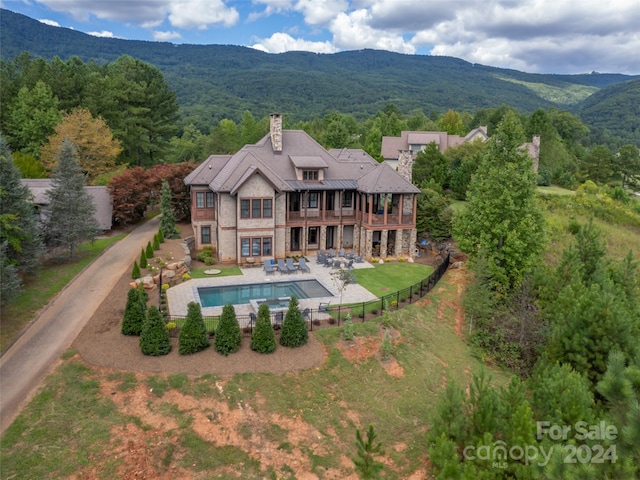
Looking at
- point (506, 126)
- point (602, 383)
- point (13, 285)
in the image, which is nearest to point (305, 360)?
point (602, 383)

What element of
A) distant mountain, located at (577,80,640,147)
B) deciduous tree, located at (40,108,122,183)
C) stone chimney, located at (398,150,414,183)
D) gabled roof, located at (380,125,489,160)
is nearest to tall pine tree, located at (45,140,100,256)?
deciduous tree, located at (40,108,122,183)

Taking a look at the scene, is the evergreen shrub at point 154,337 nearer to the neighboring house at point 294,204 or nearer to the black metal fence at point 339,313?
the black metal fence at point 339,313

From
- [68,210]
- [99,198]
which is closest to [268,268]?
[68,210]

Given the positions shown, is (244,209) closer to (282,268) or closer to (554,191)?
(282,268)

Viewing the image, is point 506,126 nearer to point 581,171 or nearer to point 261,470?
point 261,470

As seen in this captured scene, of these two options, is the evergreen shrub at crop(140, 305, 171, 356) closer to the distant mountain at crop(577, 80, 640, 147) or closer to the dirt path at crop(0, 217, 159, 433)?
the dirt path at crop(0, 217, 159, 433)
